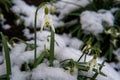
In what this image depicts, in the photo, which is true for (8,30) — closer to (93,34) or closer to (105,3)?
(93,34)

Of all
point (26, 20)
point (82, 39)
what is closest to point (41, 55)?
point (82, 39)

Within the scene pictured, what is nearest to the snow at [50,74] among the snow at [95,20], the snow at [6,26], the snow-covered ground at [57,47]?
the snow-covered ground at [57,47]

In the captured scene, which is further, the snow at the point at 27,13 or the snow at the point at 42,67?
the snow at the point at 27,13

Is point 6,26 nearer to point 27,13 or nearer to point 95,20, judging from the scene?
point 27,13

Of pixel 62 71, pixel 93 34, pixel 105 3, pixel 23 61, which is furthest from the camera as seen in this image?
pixel 105 3

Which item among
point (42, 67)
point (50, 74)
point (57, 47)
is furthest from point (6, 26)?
point (50, 74)

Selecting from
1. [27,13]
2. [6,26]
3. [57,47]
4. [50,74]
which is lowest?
[50,74]

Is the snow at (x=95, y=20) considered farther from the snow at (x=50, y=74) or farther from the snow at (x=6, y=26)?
the snow at (x=50, y=74)

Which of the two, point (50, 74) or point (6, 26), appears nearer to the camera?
point (50, 74)
